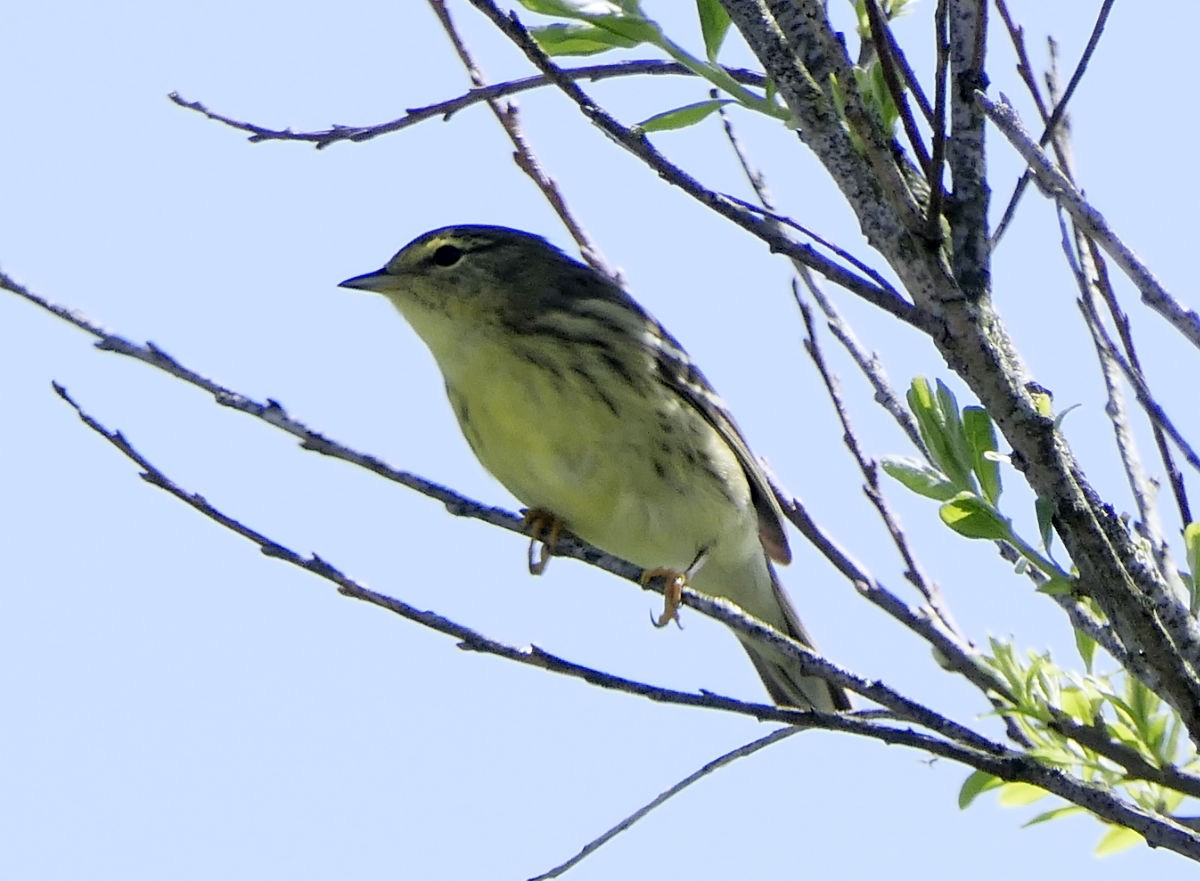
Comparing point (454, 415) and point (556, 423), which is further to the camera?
point (454, 415)

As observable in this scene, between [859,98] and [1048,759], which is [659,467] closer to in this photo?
[1048,759]

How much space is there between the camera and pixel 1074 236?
3.35 meters

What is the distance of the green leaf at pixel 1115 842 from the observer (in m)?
2.86

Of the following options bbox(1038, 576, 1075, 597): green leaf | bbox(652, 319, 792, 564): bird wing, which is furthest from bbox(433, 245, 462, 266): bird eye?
bbox(1038, 576, 1075, 597): green leaf

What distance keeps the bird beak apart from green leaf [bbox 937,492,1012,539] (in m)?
3.76

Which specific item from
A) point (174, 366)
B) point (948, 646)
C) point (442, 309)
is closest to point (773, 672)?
point (442, 309)

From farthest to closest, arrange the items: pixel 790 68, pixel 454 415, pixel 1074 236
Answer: pixel 454 415 → pixel 1074 236 → pixel 790 68

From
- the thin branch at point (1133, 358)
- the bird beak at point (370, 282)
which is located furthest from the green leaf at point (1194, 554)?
the bird beak at point (370, 282)

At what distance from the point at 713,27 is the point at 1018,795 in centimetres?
157

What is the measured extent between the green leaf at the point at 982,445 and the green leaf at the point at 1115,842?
2.71 feet

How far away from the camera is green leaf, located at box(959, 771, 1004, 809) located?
2.77 metres

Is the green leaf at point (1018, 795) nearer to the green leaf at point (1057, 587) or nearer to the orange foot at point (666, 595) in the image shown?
the green leaf at point (1057, 587)

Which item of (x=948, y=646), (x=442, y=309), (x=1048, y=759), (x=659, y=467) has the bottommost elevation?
(x=1048, y=759)

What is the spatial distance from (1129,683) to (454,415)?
312cm
